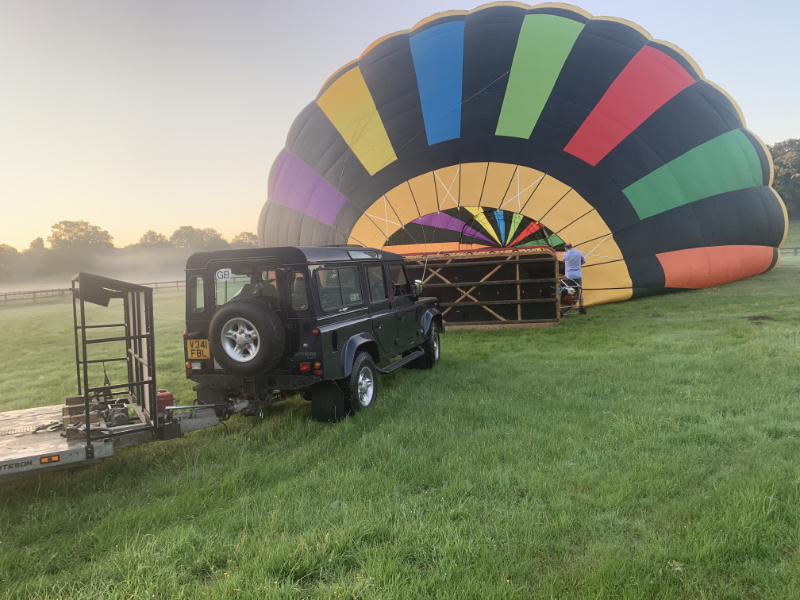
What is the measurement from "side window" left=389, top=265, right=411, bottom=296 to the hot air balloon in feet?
20.3

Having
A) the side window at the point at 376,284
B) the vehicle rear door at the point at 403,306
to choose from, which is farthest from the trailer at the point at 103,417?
the vehicle rear door at the point at 403,306

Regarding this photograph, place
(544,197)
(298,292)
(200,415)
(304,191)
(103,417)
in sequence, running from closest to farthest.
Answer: (103,417)
(200,415)
(298,292)
(544,197)
(304,191)

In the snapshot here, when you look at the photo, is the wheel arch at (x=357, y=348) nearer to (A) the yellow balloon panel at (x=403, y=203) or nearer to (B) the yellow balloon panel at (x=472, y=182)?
(A) the yellow balloon panel at (x=403, y=203)

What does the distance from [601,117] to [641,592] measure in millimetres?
13341

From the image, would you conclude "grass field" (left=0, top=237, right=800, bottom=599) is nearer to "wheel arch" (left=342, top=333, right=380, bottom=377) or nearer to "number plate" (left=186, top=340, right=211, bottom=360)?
"wheel arch" (left=342, top=333, right=380, bottom=377)

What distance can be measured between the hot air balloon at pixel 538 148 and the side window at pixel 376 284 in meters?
7.28

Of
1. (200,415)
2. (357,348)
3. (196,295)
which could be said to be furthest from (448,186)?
(200,415)

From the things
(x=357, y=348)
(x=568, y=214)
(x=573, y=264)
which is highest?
(x=568, y=214)

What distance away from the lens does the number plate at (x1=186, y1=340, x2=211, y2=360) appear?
6574 mm

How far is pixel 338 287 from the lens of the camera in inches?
275

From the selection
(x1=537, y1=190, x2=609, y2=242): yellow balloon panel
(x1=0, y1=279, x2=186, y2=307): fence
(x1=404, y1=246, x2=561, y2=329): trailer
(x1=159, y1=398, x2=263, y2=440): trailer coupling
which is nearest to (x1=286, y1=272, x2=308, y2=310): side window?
(x1=159, y1=398, x2=263, y2=440): trailer coupling

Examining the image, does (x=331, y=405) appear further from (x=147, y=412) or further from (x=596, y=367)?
(x=596, y=367)

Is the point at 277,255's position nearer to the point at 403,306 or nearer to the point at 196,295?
the point at 196,295

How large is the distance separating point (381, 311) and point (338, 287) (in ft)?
4.01
